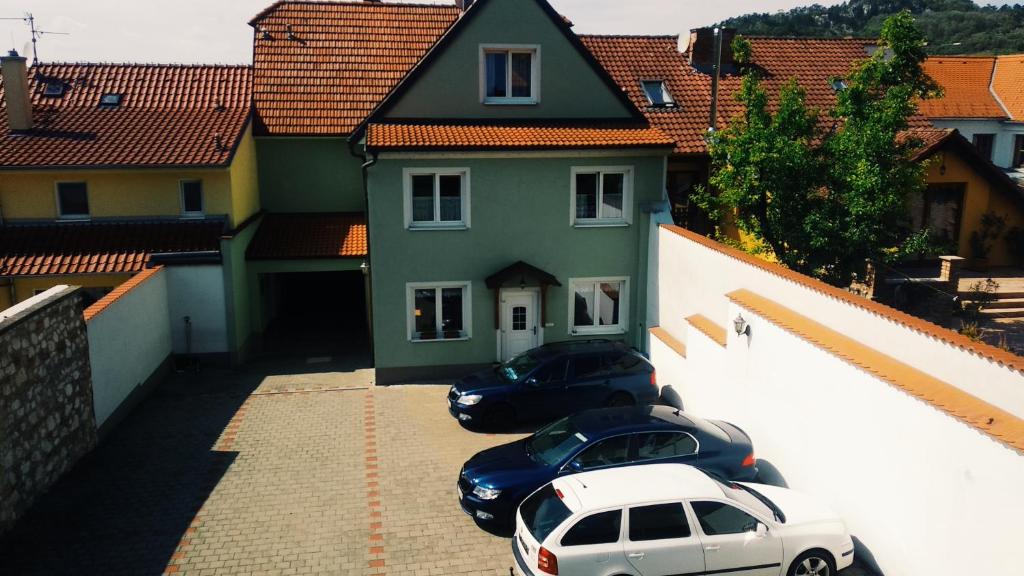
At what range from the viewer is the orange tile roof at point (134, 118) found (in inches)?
758

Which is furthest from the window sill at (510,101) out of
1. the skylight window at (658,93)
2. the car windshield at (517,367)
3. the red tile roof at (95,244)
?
the red tile roof at (95,244)

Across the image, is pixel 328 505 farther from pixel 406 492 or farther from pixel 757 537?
pixel 757 537

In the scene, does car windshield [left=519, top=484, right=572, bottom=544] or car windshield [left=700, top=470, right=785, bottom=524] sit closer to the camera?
car windshield [left=519, top=484, right=572, bottom=544]

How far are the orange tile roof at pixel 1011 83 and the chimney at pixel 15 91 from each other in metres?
35.0

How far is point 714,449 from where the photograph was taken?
11047 mm

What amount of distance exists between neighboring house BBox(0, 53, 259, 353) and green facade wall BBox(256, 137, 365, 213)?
112 centimetres

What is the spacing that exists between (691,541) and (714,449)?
8.54ft

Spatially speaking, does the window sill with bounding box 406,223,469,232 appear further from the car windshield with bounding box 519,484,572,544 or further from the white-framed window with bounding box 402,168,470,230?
the car windshield with bounding box 519,484,572,544

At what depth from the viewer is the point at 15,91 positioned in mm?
20188

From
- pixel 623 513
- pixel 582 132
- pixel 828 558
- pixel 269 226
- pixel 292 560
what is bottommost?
pixel 292 560

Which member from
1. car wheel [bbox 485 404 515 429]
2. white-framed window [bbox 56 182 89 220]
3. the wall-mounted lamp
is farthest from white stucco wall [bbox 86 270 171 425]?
the wall-mounted lamp

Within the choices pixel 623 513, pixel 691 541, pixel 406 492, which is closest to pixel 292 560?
pixel 406 492

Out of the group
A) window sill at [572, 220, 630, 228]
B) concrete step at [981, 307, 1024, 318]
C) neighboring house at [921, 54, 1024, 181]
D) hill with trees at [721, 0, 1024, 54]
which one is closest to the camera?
concrete step at [981, 307, 1024, 318]

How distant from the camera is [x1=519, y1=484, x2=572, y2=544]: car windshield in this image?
869 centimetres
